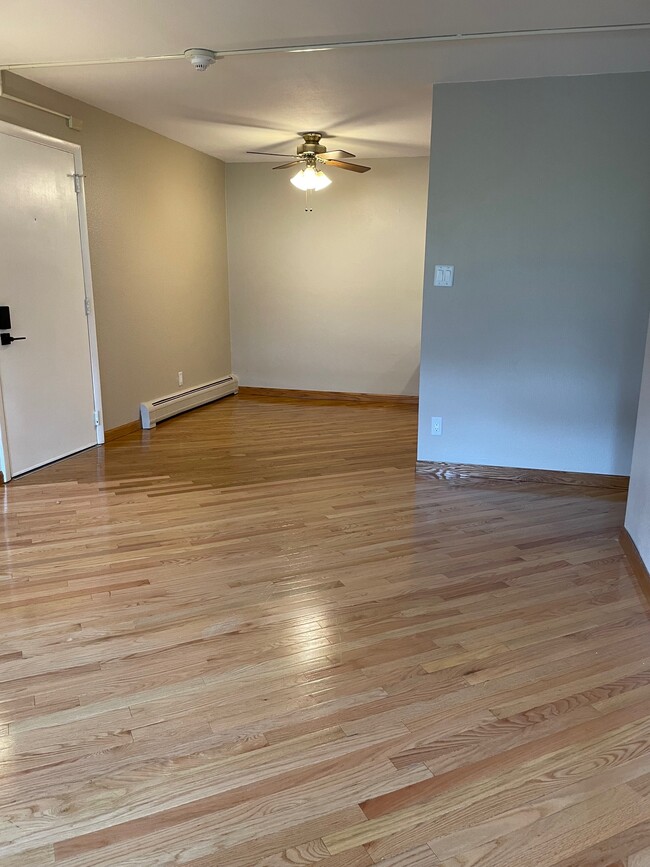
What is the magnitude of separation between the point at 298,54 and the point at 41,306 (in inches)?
90.8

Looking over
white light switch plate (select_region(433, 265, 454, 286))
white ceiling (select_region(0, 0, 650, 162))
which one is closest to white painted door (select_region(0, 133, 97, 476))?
white ceiling (select_region(0, 0, 650, 162))

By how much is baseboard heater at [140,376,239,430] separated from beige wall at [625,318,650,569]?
3955 millimetres

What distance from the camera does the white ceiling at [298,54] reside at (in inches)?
110

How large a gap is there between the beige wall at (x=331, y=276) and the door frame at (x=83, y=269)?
8.59 feet

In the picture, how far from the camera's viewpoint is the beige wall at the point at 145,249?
4.75 meters

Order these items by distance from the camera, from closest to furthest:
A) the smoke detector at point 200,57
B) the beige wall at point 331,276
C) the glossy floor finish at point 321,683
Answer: the glossy floor finish at point 321,683
the smoke detector at point 200,57
the beige wall at point 331,276

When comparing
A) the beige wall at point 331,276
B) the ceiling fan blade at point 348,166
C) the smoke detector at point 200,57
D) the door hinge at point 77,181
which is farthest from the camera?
the beige wall at point 331,276

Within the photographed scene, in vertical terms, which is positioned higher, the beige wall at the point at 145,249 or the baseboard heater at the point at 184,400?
the beige wall at the point at 145,249

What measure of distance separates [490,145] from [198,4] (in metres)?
1.95

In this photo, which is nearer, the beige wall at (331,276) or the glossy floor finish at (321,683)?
the glossy floor finish at (321,683)

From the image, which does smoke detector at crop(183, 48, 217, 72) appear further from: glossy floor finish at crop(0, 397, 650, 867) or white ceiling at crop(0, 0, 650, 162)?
glossy floor finish at crop(0, 397, 650, 867)

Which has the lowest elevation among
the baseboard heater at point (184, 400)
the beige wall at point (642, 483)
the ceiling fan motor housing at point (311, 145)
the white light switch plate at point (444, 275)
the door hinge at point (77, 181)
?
the baseboard heater at point (184, 400)

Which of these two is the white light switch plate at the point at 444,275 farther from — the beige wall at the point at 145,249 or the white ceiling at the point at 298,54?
the beige wall at the point at 145,249

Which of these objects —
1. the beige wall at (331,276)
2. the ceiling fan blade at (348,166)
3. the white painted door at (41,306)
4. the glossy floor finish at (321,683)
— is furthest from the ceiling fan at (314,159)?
the glossy floor finish at (321,683)
